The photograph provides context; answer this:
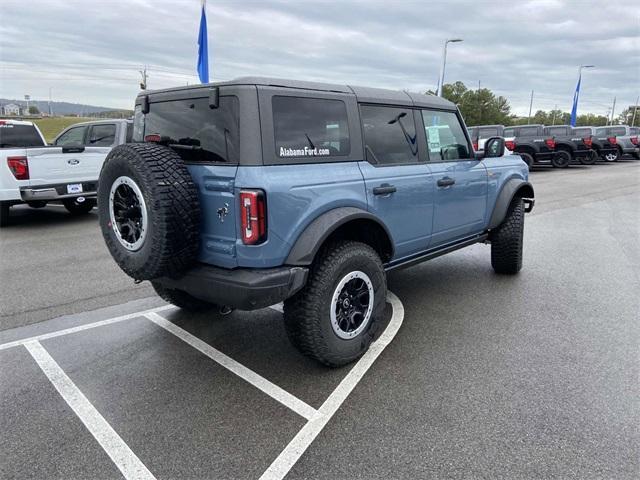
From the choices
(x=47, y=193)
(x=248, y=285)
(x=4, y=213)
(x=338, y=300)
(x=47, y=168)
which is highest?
(x=47, y=168)

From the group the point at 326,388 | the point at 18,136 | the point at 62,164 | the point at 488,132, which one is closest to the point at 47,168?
the point at 62,164

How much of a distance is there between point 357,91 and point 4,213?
757cm

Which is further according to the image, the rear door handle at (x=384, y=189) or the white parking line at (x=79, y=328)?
the white parking line at (x=79, y=328)

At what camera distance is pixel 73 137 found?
989cm

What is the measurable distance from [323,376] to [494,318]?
184cm

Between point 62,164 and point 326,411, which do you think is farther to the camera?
point 62,164

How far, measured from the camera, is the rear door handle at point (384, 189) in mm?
3447

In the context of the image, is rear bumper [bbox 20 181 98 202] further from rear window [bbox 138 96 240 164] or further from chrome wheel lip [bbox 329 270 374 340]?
chrome wheel lip [bbox 329 270 374 340]

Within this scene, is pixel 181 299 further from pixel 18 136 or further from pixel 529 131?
pixel 529 131

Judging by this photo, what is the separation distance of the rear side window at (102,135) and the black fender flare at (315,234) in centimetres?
748

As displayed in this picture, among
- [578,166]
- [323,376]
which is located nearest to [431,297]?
[323,376]

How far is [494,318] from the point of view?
13.7 ft

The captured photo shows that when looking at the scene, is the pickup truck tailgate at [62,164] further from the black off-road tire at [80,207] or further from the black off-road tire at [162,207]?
the black off-road tire at [162,207]

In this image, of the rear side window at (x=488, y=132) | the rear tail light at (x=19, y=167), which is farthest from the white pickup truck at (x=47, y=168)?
the rear side window at (x=488, y=132)
